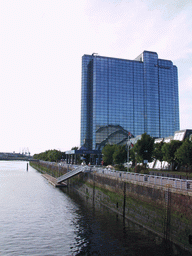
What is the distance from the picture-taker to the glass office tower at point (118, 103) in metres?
180

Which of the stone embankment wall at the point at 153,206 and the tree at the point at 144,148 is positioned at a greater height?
the tree at the point at 144,148

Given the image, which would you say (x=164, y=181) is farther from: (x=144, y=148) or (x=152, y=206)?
(x=144, y=148)

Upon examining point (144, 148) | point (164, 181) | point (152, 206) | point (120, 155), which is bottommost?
point (152, 206)

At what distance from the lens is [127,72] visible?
194 meters

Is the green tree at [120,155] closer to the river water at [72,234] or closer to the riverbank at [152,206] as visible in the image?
the riverbank at [152,206]

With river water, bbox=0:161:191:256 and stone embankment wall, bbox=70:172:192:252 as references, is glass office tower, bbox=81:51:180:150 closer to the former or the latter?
stone embankment wall, bbox=70:172:192:252

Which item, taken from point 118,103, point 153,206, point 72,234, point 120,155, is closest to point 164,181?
point 153,206

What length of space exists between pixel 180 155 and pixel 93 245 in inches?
1613

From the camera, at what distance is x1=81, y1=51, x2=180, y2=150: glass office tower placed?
592 ft

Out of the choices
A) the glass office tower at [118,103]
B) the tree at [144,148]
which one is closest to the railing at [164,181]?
the tree at [144,148]

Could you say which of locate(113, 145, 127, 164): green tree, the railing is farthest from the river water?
locate(113, 145, 127, 164): green tree

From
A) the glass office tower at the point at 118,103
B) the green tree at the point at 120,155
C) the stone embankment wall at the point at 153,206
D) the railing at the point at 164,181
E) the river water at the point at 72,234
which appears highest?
the glass office tower at the point at 118,103

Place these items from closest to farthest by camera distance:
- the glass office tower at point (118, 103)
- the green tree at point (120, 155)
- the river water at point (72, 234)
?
the river water at point (72, 234) < the green tree at point (120, 155) < the glass office tower at point (118, 103)

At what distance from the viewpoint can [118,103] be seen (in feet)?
609
